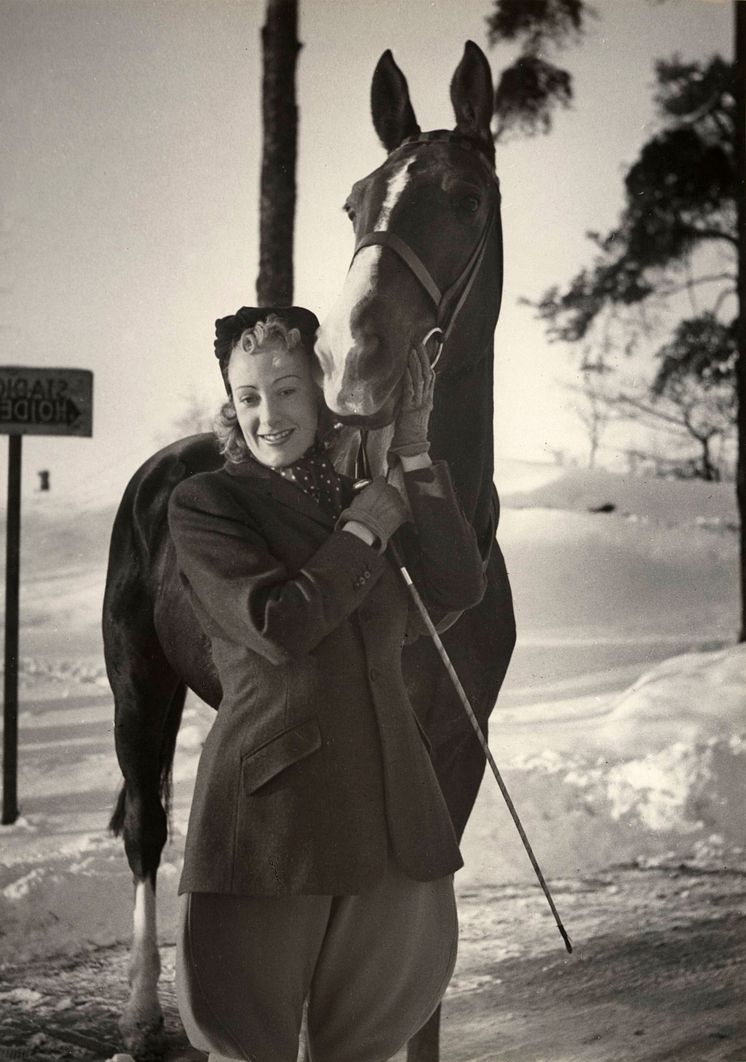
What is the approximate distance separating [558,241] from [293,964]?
1519 millimetres

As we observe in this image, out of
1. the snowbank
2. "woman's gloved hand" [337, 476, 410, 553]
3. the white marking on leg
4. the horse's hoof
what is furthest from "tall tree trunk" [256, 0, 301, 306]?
the horse's hoof

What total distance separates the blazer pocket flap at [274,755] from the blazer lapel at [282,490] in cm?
35

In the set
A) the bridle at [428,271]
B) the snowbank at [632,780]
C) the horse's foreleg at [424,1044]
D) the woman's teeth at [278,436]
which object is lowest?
the horse's foreleg at [424,1044]

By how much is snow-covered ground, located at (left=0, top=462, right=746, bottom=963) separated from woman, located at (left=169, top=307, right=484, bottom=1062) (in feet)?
1.28

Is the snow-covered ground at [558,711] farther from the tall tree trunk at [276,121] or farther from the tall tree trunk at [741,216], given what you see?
the tall tree trunk at [276,121]

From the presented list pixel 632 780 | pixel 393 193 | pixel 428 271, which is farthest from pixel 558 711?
pixel 393 193

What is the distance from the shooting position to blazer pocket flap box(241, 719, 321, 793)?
179cm

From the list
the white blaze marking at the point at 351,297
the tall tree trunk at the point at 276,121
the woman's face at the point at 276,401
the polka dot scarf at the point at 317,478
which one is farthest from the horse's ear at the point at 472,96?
the polka dot scarf at the point at 317,478

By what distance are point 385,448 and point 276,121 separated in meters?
0.83

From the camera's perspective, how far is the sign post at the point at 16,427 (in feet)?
7.29

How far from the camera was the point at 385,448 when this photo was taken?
6.38 feet

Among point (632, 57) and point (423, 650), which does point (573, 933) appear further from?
point (632, 57)

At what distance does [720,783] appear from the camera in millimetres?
2488

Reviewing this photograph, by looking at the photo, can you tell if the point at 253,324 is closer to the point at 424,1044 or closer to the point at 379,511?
the point at 379,511
